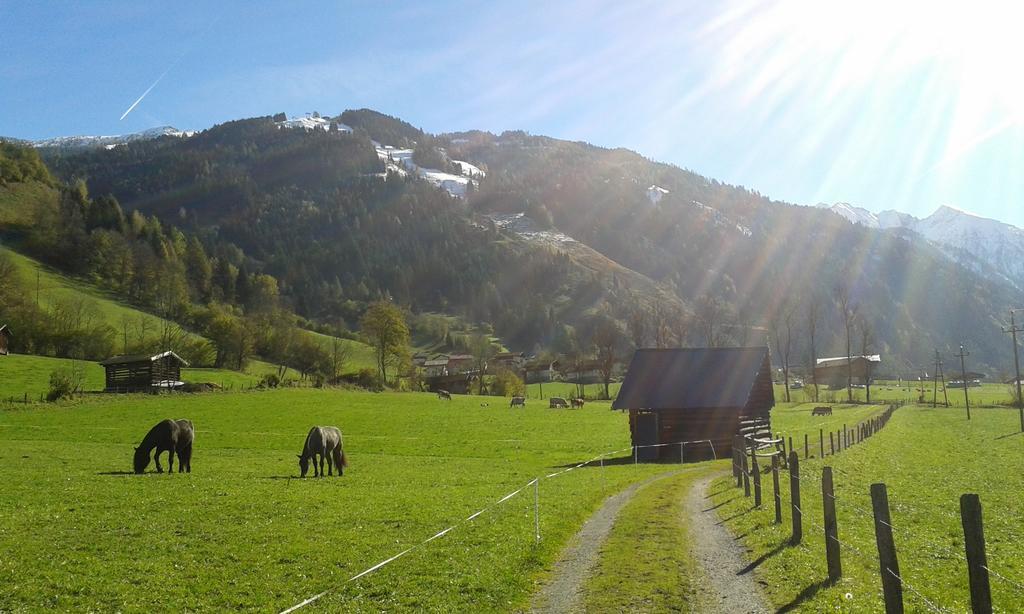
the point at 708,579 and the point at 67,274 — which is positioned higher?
the point at 67,274

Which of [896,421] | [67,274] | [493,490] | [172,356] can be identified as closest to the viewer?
[493,490]

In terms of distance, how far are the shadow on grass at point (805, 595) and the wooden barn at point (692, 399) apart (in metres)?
35.6

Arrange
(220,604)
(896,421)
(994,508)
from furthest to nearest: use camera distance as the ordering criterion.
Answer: (896,421) → (994,508) → (220,604)

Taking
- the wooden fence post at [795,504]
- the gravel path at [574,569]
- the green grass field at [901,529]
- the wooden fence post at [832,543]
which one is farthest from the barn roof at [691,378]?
the wooden fence post at [832,543]

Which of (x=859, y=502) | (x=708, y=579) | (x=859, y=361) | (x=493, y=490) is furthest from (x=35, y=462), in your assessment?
(x=859, y=361)

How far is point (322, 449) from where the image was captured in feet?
108

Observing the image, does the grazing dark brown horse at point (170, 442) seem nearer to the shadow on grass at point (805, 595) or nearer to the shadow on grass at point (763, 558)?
the shadow on grass at point (763, 558)

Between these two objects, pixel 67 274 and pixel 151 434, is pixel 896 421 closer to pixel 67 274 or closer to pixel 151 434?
pixel 151 434

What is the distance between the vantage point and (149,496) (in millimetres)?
22891

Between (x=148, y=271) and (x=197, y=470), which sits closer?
(x=197, y=470)

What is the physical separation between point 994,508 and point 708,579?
15.1m

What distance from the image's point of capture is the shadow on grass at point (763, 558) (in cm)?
1382

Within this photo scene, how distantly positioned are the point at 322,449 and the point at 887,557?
27.3m

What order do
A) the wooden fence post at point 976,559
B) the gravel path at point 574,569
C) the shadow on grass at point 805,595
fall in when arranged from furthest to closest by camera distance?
the gravel path at point 574,569 → the shadow on grass at point 805,595 → the wooden fence post at point 976,559
